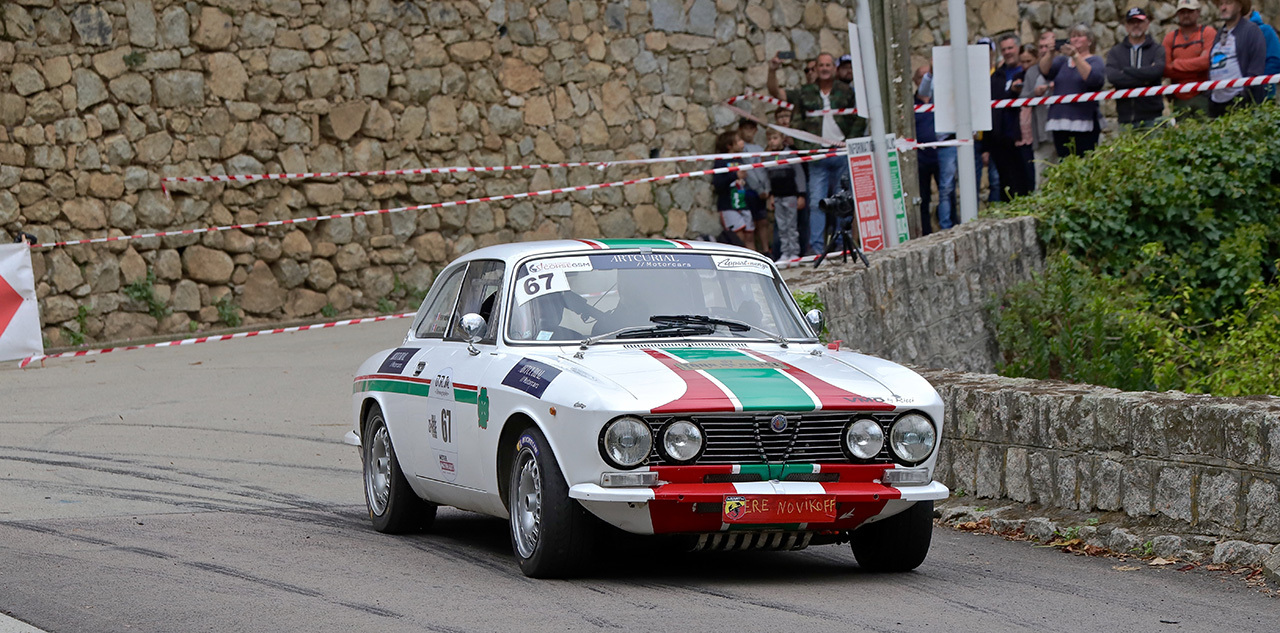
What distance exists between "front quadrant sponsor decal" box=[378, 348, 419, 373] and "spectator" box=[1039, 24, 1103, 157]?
1063cm

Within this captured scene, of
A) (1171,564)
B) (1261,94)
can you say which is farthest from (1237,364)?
(1171,564)

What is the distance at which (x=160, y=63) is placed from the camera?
17.7 metres

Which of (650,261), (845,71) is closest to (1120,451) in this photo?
(650,261)

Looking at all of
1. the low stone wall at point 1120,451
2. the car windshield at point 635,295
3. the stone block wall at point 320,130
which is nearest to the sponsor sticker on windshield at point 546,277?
the car windshield at point 635,295

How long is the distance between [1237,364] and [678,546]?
8179 millimetres

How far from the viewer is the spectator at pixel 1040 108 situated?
18.7 metres

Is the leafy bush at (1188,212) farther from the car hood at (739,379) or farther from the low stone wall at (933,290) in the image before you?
the car hood at (739,379)

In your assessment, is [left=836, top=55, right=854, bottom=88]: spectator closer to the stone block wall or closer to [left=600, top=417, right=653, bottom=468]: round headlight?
the stone block wall

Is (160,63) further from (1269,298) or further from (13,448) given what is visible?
(1269,298)

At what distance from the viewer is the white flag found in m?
15.3

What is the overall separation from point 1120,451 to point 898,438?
5.71ft

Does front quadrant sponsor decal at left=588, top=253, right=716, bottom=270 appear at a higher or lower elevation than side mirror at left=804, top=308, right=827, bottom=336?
higher

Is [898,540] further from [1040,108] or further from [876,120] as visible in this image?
[1040,108]

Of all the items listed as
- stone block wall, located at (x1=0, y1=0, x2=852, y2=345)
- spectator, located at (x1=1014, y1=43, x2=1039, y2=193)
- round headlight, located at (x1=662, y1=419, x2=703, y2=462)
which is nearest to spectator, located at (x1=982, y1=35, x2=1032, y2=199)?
spectator, located at (x1=1014, y1=43, x2=1039, y2=193)
